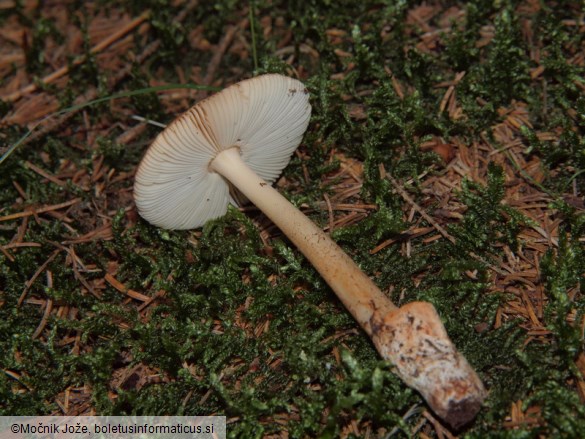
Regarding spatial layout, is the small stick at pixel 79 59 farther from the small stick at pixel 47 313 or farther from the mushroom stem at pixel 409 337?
the mushroom stem at pixel 409 337

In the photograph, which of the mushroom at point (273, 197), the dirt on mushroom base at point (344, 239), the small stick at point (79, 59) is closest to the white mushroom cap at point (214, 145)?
the mushroom at point (273, 197)

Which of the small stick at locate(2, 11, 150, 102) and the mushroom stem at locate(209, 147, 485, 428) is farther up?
the small stick at locate(2, 11, 150, 102)

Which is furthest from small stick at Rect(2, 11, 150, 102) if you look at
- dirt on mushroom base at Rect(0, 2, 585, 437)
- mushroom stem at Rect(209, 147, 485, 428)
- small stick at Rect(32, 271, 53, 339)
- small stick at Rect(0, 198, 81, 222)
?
mushroom stem at Rect(209, 147, 485, 428)

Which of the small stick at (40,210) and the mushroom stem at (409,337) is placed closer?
the mushroom stem at (409,337)

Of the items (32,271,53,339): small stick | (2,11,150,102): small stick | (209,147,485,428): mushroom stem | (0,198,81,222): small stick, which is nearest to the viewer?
(209,147,485,428): mushroom stem

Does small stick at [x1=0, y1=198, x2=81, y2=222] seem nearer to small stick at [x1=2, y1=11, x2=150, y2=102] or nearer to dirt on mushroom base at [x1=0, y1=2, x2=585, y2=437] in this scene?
dirt on mushroom base at [x1=0, y1=2, x2=585, y2=437]

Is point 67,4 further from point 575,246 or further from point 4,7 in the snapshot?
point 575,246

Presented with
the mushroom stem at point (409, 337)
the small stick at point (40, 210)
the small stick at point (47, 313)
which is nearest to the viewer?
the mushroom stem at point (409, 337)

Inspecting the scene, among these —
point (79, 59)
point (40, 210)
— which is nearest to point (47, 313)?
point (40, 210)

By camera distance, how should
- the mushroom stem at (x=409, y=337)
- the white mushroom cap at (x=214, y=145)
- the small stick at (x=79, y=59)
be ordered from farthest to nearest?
the small stick at (x=79, y=59), the white mushroom cap at (x=214, y=145), the mushroom stem at (x=409, y=337)
